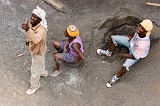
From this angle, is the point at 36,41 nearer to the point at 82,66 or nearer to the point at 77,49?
the point at 77,49

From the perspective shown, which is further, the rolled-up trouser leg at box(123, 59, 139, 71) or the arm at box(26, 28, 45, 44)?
the rolled-up trouser leg at box(123, 59, 139, 71)

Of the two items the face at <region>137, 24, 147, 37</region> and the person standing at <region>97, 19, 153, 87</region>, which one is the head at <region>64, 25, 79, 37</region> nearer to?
the person standing at <region>97, 19, 153, 87</region>

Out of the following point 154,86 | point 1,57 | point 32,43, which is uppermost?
point 32,43

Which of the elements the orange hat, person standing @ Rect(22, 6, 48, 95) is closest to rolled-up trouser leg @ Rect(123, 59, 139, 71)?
the orange hat

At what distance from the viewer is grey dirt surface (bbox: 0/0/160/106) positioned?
19.1 ft

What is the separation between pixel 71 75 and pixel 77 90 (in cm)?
28

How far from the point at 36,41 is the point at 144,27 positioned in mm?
1681

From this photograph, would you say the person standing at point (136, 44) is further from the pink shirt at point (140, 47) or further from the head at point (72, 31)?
the head at point (72, 31)

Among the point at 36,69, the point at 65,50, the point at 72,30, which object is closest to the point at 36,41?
the point at 36,69

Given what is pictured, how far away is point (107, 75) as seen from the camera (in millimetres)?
6129

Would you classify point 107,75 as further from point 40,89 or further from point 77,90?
point 40,89

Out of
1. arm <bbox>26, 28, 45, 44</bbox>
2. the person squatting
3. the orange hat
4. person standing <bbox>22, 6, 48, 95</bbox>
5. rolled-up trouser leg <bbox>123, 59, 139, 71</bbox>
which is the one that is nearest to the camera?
arm <bbox>26, 28, 45, 44</bbox>

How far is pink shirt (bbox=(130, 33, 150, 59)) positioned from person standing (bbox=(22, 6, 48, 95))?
1.36m

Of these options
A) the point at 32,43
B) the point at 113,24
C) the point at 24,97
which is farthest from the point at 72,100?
the point at 113,24
